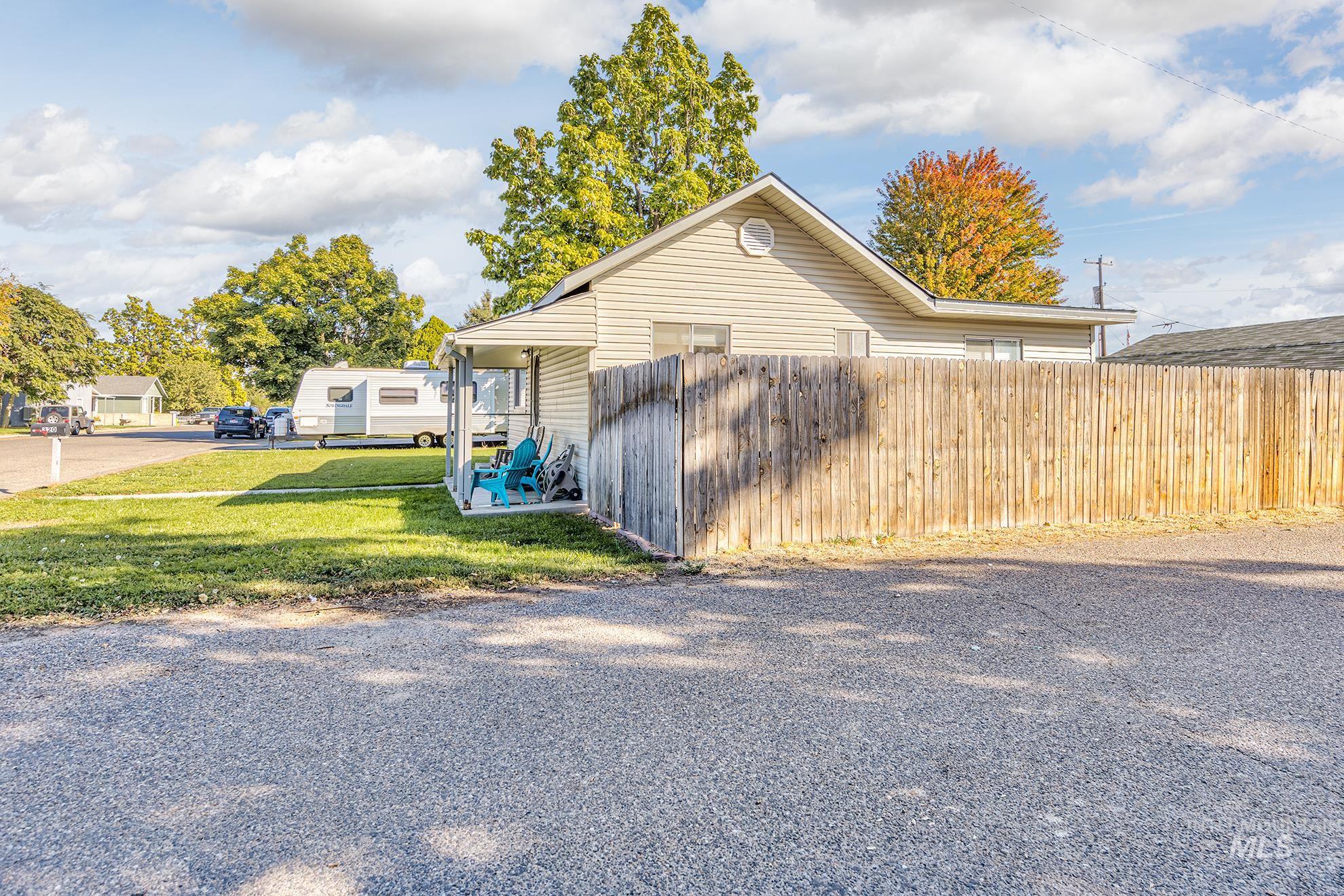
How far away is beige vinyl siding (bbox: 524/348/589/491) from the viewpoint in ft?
38.6

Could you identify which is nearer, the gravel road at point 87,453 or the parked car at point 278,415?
the gravel road at point 87,453

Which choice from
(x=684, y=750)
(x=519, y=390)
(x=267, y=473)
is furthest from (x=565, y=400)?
(x=684, y=750)

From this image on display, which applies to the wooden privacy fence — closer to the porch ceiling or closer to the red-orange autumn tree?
the porch ceiling

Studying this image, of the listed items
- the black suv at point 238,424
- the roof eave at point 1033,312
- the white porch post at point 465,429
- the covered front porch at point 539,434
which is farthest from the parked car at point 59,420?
the roof eave at point 1033,312

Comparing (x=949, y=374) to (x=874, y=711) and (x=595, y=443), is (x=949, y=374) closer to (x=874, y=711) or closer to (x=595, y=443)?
(x=595, y=443)

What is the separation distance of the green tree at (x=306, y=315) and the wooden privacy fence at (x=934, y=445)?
37.5 metres

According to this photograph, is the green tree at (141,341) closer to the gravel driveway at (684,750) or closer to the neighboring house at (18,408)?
the neighboring house at (18,408)

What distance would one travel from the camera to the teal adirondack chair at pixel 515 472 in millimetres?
11773

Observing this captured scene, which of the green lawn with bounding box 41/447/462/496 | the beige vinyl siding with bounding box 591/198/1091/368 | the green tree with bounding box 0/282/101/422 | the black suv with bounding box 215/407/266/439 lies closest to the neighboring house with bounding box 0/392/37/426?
the green tree with bounding box 0/282/101/422

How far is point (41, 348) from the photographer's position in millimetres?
44156

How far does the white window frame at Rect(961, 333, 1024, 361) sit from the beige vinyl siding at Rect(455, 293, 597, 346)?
23.3 feet

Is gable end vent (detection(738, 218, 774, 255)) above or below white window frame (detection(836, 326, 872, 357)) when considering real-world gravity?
above

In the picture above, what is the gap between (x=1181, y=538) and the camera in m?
8.62

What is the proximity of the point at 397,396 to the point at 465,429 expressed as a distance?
17.2m
